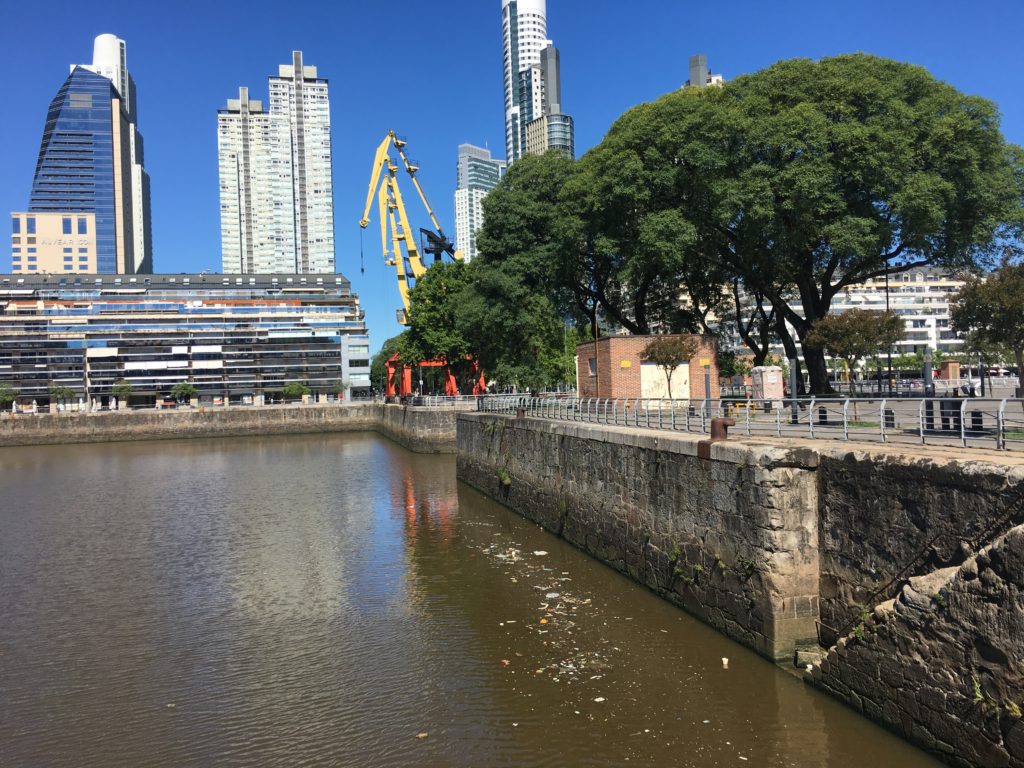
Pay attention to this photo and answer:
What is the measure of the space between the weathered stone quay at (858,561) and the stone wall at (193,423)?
51598 mm

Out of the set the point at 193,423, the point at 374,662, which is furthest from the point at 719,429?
the point at 193,423

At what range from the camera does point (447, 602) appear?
16.3 metres

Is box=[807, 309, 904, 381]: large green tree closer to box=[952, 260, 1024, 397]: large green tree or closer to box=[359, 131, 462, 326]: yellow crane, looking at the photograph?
box=[952, 260, 1024, 397]: large green tree

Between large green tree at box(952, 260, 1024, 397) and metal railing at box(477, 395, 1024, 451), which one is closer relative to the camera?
metal railing at box(477, 395, 1024, 451)

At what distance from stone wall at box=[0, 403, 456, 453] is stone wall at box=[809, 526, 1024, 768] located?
5731 cm

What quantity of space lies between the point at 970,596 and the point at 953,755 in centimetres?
183

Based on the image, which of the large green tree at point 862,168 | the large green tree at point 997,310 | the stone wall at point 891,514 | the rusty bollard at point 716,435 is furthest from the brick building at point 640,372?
the stone wall at point 891,514

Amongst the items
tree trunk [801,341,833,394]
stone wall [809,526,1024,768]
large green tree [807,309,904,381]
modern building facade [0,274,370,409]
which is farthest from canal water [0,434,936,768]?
modern building facade [0,274,370,409]

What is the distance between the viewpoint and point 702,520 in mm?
13492

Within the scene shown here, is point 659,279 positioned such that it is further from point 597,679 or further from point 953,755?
point 953,755

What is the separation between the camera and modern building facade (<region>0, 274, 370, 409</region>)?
428 feet

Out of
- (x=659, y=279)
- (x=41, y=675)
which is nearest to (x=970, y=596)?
(x=41, y=675)

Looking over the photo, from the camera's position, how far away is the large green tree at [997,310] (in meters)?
21.9

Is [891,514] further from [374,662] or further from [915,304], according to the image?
[915,304]
